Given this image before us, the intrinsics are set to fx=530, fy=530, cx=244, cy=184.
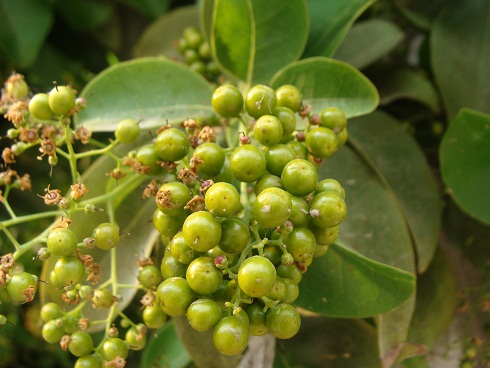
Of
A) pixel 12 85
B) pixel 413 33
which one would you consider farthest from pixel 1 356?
pixel 413 33

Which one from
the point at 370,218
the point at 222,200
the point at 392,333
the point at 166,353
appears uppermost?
the point at 222,200

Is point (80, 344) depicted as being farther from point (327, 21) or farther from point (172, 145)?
point (327, 21)

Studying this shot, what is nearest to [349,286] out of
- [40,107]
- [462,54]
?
[40,107]

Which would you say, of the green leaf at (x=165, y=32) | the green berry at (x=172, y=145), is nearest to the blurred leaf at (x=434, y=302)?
the green berry at (x=172, y=145)

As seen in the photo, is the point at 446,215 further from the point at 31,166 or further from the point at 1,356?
the point at 1,356

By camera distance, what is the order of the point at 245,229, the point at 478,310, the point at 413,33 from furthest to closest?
1. the point at 413,33
2. the point at 478,310
3. the point at 245,229

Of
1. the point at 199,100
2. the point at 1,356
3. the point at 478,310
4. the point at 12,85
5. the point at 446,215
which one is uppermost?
the point at 12,85

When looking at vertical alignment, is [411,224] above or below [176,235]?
below
